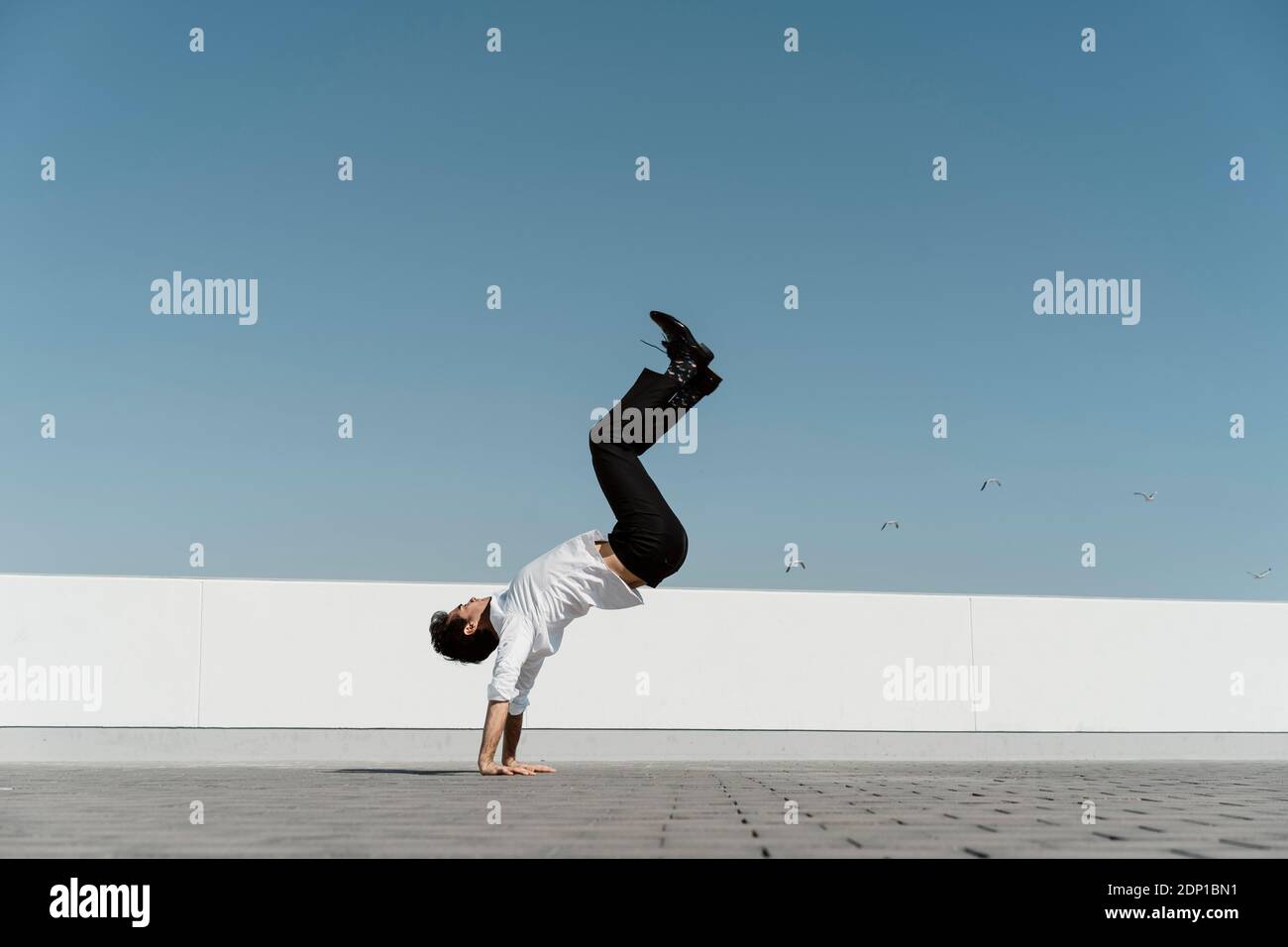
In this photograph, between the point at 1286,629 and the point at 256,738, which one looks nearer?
the point at 256,738

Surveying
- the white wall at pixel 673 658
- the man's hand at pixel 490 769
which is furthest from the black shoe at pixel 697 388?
the white wall at pixel 673 658

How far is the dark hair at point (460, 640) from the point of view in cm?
538

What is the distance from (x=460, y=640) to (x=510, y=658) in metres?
0.46

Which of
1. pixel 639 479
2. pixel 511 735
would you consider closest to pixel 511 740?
pixel 511 735

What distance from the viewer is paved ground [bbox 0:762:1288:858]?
2.16m

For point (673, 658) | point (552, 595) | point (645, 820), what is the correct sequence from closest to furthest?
point (645, 820)
point (552, 595)
point (673, 658)

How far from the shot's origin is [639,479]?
4.95 metres

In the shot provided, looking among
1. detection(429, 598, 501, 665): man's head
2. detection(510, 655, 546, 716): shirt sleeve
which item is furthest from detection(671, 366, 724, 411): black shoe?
detection(510, 655, 546, 716): shirt sleeve

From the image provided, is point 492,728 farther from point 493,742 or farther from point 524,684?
point 524,684

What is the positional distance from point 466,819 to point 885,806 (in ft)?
3.89
